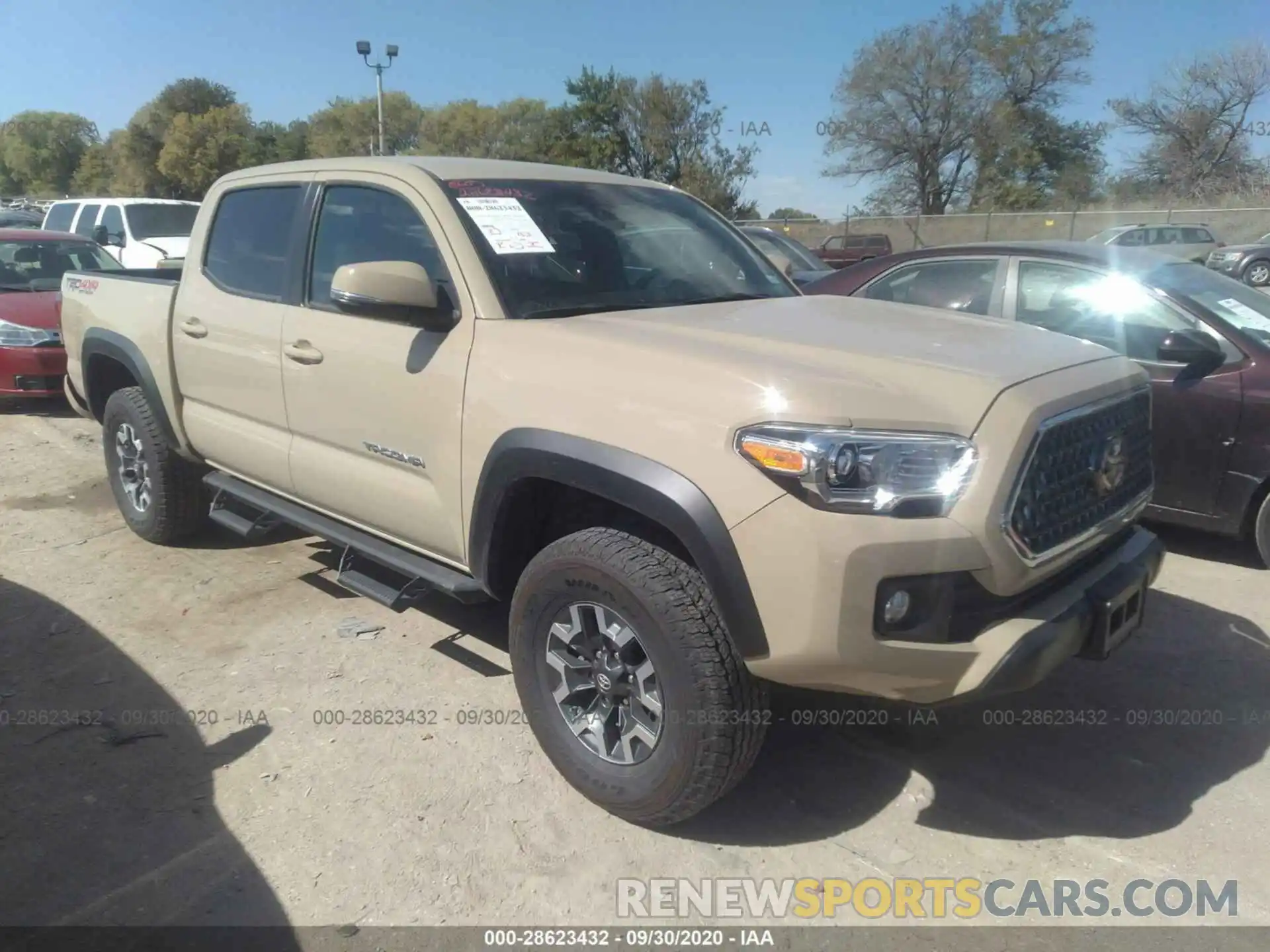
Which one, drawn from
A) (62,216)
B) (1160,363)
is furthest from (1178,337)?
(62,216)

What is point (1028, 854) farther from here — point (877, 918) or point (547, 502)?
point (547, 502)

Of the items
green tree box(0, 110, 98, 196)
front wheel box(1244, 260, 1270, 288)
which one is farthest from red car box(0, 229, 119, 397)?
green tree box(0, 110, 98, 196)

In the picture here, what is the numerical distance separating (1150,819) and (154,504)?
476cm

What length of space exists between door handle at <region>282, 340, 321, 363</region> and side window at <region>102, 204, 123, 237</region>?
467 inches

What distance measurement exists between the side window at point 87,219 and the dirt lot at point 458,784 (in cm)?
1211

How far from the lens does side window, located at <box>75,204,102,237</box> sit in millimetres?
14633

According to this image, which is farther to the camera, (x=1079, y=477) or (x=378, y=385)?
(x=378, y=385)

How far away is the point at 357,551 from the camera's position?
383cm

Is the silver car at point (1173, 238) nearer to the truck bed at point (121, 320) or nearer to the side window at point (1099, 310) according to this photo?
the side window at point (1099, 310)

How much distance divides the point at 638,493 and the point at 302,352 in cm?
186

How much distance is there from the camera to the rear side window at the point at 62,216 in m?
15.4

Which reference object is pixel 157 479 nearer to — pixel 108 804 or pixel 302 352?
pixel 302 352

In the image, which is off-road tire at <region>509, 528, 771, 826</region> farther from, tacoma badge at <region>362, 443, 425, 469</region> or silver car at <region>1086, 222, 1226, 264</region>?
silver car at <region>1086, 222, 1226, 264</region>

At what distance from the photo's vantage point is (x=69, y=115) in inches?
3504
